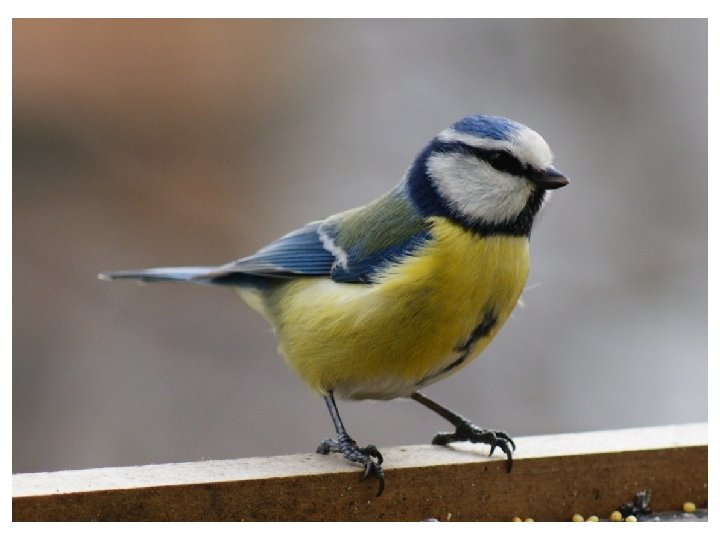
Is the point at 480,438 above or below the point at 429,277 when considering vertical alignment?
below

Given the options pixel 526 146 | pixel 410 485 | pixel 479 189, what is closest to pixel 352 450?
pixel 410 485

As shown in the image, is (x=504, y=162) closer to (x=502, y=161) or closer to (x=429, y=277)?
(x=502, y=161)

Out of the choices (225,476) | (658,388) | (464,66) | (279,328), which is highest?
(464,66)

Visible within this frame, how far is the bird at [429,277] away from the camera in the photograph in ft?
7.00

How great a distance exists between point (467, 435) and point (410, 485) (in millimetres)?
333

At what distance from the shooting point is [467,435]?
243 centimetres

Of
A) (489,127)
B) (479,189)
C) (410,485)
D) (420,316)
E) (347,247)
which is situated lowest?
(410,485)

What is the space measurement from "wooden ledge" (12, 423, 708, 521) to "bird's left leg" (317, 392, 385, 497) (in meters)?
0.02

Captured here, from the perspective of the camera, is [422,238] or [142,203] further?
[142,203]
